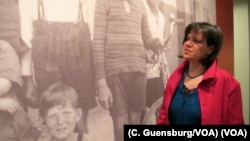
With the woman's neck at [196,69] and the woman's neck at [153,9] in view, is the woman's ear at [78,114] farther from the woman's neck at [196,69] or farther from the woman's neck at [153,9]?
the woman's neck at [153,9]

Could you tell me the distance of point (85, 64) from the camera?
5.33 feet

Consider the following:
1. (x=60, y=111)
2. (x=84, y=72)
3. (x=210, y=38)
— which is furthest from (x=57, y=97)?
(x=210, y=38)

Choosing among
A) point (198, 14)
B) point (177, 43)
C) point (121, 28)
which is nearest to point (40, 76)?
point (121, 28)

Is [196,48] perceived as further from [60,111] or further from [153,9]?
[60,111]

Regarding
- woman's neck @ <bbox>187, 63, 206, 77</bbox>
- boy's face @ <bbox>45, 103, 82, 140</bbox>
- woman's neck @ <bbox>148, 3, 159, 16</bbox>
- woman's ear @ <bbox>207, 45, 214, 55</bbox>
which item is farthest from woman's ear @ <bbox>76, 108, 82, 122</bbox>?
woman's neck @ <bbox>148, 3, 159, 16</bbox>

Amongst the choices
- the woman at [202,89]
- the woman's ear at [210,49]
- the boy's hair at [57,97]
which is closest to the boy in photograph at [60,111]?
the boy's hair at [57,97]

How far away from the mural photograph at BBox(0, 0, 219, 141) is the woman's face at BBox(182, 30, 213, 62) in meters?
0.40

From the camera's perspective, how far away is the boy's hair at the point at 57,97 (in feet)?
4.82

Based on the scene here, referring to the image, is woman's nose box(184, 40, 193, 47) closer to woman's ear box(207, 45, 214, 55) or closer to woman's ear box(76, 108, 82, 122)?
woman's ear box(207, 45, 214, 55)

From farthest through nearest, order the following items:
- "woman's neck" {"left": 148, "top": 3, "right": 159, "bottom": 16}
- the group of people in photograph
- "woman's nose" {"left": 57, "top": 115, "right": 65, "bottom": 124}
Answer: "woman's neck" {"left": 148, "top": 3, "right": 159, "bottom": 16}, "woman's nose" {"left": 57, "top": 115, "right": 65, "bottom": 124}, the group of people in photograph

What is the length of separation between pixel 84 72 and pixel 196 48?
0.56 metres

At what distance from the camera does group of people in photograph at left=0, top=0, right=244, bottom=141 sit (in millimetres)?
1396

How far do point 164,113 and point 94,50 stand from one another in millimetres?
476

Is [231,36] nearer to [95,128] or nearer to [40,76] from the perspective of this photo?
[95,128]
